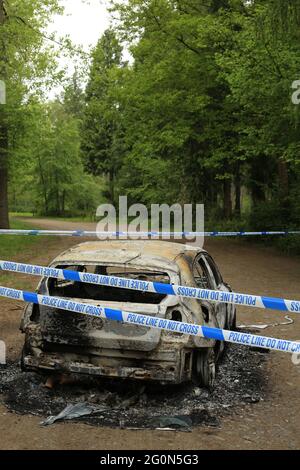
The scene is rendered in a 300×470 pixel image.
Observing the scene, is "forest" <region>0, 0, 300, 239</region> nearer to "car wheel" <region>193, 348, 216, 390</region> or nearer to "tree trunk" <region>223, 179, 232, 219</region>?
"tree trunk" <region>223, 179, 232, 219</region>

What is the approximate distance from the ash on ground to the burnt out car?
26 cm

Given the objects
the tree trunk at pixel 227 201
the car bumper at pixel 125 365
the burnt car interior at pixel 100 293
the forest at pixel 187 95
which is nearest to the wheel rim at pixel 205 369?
the car bumper at pixel 125 365

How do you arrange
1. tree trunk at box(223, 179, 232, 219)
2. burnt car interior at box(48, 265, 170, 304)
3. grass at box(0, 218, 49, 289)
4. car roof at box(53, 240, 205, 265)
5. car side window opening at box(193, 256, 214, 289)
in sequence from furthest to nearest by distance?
1. tree trunk at box(223, 179, 232, 219)
2. grass at box(0, 218, 49, 289)
3. car side window opening at box(193, 256, 214, 289)
4. burnt car interior at box(48, 265, 170, 304)
5. car roof at box(53, 240, 205, 265)

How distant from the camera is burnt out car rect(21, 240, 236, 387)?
489 centimetres

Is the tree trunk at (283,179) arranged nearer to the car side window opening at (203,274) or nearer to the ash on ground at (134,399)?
the car side window opening at (203,274)

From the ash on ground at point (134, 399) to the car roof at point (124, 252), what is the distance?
1265mm

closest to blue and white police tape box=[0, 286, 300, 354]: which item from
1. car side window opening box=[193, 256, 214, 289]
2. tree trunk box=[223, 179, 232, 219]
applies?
car side window opening box=[193, 256, 214, 289]

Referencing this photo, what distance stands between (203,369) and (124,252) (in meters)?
1.50

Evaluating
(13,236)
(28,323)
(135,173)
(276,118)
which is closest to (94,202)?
(135,173)

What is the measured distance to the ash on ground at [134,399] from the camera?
4.71m

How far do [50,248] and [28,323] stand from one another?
48.4 ft

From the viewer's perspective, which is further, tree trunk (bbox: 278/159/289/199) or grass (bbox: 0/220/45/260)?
tree trunk (bbox: 278/159/289/199)

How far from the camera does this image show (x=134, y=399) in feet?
16.7
